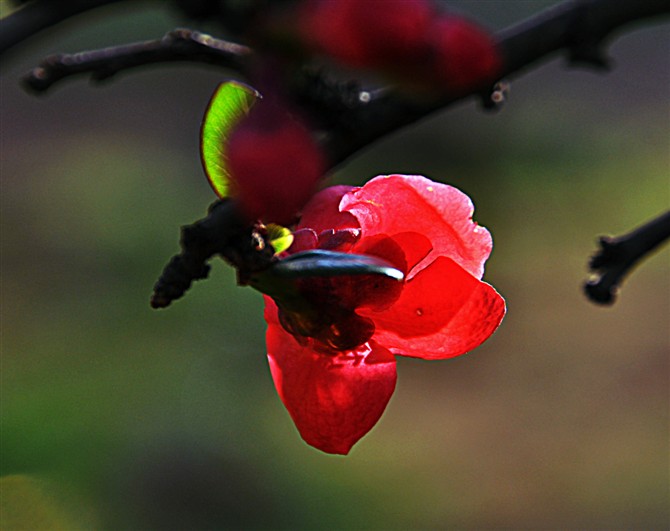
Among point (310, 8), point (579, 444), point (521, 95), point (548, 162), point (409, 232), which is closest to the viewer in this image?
point (310, 8)

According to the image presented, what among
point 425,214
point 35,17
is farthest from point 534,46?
point 35,17

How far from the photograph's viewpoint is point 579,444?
85.1 inches

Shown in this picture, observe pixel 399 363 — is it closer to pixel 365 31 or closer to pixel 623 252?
pixel 623 252

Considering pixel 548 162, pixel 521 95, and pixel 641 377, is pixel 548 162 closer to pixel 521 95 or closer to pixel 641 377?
pixel 521 95

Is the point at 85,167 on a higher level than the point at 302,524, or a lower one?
higher

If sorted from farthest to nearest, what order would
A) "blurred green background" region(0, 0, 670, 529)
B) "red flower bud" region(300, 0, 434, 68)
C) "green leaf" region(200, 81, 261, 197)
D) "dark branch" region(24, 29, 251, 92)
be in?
"blurred green background" region(0, 0, 670, 529)
"dark branch" region(24, 29, 251, 92)
"green leaf" region(200, 81, 261, 197)
"red flower bud" region(300, 0, 434, 68)

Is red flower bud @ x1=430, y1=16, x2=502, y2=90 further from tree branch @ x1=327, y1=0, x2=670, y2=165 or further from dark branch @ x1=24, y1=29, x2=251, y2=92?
dark branch @ x1=24, y1=29, x2=251, y2=92

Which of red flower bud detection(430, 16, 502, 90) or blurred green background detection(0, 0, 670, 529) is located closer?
red flower bud detection(430, 16, 502, 90)

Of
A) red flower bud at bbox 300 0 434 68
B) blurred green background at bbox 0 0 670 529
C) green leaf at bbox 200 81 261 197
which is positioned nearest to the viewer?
red flower bud at bbox 300 0 434 68

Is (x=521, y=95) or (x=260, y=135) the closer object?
(x=260, y=135)

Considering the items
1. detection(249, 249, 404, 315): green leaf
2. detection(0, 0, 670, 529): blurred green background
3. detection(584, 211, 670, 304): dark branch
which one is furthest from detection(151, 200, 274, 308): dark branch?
detection(0, 0, 670, 529): blurred green background

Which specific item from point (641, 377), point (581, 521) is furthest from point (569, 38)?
point (641, 377)

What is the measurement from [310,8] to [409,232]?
189 millimetres

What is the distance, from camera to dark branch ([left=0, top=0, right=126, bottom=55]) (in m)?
0.38
